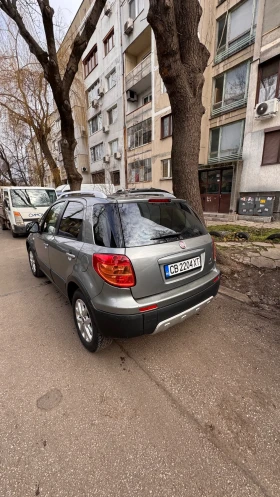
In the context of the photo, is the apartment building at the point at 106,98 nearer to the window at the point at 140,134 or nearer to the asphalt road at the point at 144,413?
the window at the point at 140,134

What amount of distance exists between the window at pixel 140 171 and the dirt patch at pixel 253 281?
13.8 meters

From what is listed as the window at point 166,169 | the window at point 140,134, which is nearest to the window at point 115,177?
the window at point 140,134

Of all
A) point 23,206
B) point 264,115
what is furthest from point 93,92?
point 23,206

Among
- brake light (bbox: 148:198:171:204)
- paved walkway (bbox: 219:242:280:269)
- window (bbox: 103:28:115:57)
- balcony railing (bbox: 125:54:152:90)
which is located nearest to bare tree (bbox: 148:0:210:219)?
paved walkway (bbox: 219:242:280:269)

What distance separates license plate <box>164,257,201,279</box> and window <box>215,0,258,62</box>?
13549mm

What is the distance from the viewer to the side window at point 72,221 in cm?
253

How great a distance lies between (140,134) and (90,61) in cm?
1216

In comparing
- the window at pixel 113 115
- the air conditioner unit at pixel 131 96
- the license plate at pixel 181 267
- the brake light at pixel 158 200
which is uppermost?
the air conditioner unit at pixel 131 96

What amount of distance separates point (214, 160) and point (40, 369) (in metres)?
13.7

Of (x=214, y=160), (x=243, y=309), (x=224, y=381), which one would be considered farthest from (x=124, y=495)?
(x=214, y=160)

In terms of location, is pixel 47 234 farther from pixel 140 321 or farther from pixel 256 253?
pixel 256 253

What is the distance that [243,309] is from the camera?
328 cm

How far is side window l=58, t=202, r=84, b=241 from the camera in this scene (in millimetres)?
2533

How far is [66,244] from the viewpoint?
2.71 meters
